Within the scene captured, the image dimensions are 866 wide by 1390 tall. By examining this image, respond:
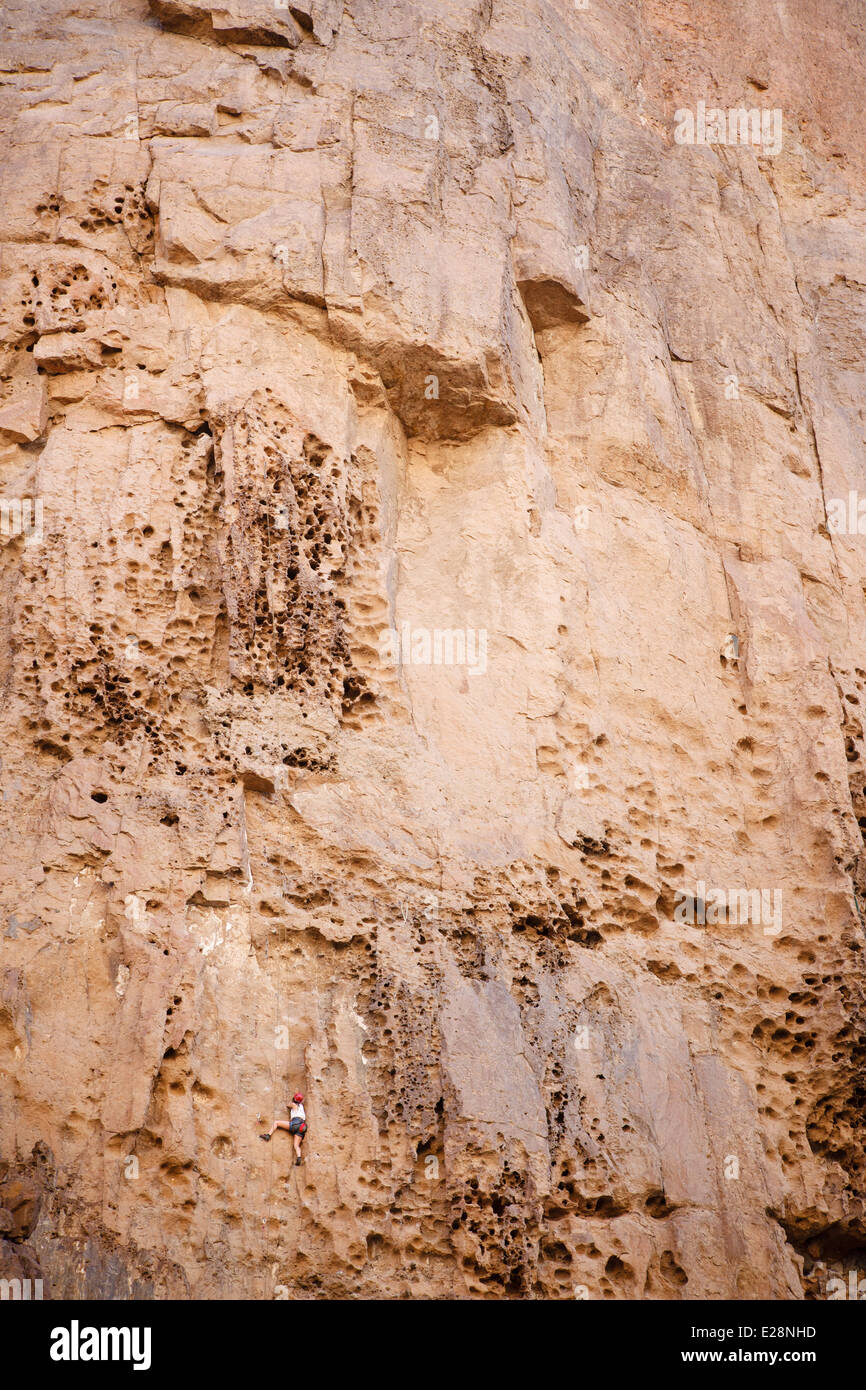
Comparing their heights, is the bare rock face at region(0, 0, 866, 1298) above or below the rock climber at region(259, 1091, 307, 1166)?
above

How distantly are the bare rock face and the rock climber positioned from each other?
85 millimetres

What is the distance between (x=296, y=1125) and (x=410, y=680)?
3.49 meters

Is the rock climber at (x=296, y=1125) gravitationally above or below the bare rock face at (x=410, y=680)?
below

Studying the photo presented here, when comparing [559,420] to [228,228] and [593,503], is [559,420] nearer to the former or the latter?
[593,503]

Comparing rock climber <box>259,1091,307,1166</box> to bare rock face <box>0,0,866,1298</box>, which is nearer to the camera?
rock climber <box>259,1091,307,1166</box>

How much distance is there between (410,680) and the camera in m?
11.6

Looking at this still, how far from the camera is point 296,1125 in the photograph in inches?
377

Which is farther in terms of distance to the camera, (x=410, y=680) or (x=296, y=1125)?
(x=410, y=680)

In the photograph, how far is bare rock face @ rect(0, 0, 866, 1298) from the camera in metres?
9.70

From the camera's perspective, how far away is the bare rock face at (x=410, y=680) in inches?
382

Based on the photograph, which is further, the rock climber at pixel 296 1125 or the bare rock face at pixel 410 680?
the bare rock face at pixel 410 680

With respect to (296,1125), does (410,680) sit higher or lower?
higher

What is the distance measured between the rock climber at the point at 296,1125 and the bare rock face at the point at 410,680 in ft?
0.28

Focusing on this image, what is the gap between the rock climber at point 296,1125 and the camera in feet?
31.5
